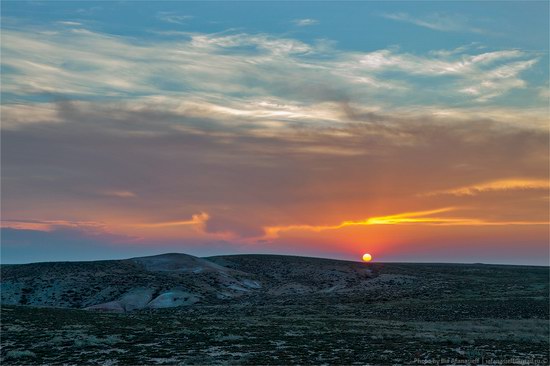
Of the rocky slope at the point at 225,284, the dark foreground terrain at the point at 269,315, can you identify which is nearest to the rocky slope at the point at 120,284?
the rocky slope at the point at 225,284

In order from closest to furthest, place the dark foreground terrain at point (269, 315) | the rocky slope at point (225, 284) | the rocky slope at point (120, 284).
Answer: the dark foreground terrain at point (269, 315) → the rocky slope at point (225, 284) → the rocky slope at point (120, 284)

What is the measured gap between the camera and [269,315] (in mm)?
53500

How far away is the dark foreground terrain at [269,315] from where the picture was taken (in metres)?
30.2

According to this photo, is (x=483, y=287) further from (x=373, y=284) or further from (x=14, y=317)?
(x=14, y=317)

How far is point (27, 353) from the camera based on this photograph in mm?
29219

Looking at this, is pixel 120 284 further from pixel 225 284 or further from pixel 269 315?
pixel 269 315

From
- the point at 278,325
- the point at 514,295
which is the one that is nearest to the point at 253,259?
the point at 514,295

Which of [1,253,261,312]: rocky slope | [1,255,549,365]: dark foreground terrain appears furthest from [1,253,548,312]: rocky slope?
[1,255,549,365]: dark foreground terrain

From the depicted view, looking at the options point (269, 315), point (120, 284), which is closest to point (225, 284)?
point (120, 284)

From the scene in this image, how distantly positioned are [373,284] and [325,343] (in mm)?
54674

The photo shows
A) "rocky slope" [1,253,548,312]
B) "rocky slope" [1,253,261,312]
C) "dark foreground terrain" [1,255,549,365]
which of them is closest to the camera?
"dark foreground terrain" [1,255,549,365]

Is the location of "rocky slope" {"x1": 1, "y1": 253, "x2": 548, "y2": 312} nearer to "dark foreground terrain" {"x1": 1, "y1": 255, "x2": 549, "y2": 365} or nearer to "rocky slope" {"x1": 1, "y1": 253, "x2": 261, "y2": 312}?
"rocky slope" {"x1": 1, "y1": 253, "x2": 261, "y2": 312}

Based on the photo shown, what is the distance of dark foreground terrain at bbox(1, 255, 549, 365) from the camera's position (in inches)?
1188

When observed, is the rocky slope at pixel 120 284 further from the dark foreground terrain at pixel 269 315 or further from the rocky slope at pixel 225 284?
the dark foreground terrain at pixel 269 315
